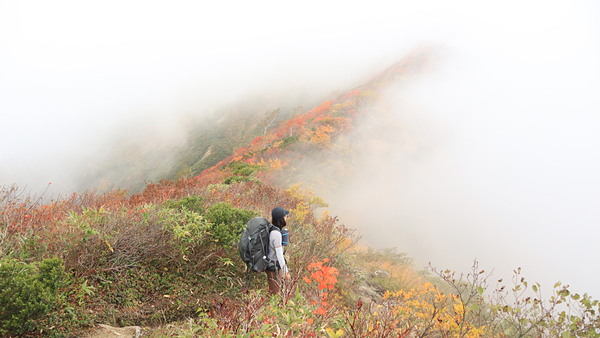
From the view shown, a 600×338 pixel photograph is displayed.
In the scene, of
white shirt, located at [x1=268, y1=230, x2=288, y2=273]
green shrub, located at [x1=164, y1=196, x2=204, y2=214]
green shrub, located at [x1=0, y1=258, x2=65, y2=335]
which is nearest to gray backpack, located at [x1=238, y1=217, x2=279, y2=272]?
white shirt, located at [x1=268, y1=230, x2=288, y2=273]

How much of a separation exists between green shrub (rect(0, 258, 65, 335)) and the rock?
1.93 feet

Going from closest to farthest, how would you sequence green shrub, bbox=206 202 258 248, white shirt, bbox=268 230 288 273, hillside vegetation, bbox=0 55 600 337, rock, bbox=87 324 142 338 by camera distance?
hillside vegetation, bbox=0 55 600 337 < rock, bbox=87 324 142 338 < white shirt, bbox=268 230 288 273 < green shrub, bbox=206 202 258 248

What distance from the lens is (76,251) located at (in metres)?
3.87

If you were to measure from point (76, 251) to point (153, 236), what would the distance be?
0.93 metres

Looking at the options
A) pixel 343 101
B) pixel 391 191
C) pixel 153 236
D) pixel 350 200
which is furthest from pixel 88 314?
pixel 343 101

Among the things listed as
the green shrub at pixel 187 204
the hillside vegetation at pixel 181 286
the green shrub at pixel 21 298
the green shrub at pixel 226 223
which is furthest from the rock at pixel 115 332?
the green shrub at pixel 187 204

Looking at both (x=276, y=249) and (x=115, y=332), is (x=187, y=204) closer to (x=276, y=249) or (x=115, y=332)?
(x=276, y=249)

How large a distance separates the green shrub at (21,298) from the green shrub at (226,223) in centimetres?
223

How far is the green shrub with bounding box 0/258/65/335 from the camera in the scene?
256cm

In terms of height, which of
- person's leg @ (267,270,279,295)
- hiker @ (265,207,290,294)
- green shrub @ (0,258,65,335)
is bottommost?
person's leg @ (267,270,279,295)

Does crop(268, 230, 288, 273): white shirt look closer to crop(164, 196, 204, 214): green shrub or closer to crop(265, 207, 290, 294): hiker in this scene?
crop(265, 207, 290, 294): hiker

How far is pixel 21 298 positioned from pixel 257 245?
95.2 inches

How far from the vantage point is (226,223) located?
5.09m

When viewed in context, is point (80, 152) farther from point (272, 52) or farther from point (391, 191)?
point (272, 52)
